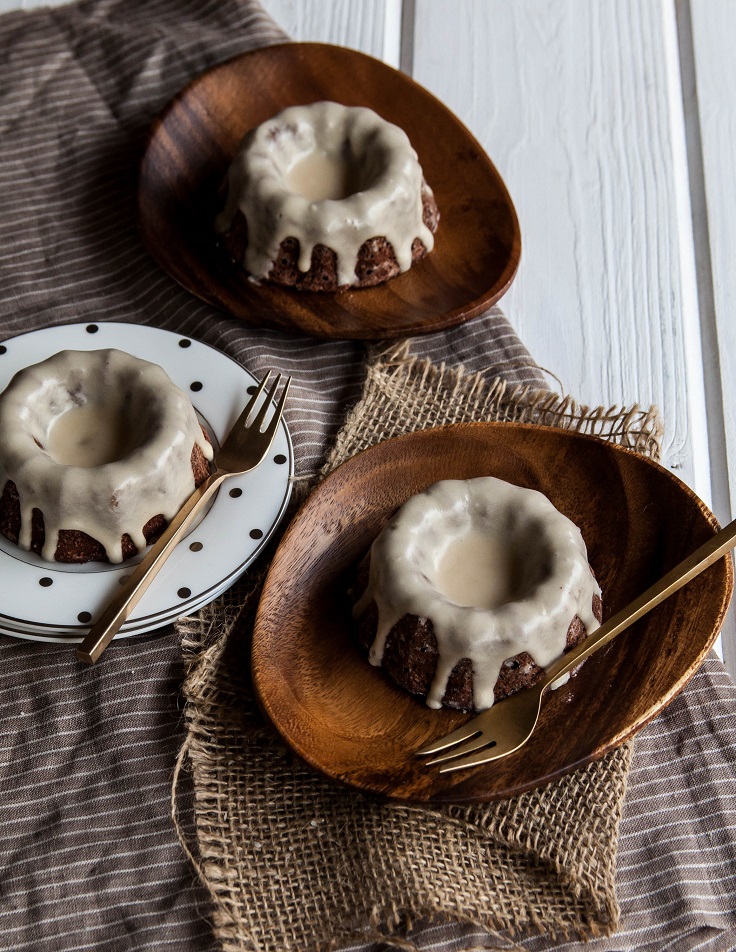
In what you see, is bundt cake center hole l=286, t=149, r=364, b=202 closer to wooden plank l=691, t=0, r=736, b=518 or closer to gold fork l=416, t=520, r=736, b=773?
wooden plank l=691, t=0, r=736, b=518

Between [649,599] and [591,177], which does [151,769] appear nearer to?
[649,599]

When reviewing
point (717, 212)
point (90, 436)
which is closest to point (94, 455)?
point (90, 436)

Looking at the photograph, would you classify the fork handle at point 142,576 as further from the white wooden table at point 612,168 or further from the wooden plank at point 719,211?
the wooden plank at point 719,211

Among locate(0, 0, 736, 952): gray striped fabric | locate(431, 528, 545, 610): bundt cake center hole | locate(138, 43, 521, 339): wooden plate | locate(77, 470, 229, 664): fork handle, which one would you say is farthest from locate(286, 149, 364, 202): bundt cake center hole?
locate(431, 528, 545, 610): bundt cake center hole

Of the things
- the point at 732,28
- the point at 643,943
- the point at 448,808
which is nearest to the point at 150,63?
the point at 732,28

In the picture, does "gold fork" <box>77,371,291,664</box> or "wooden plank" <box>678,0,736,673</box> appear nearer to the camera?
"gold fork" <box>77,371,291,664</box>
